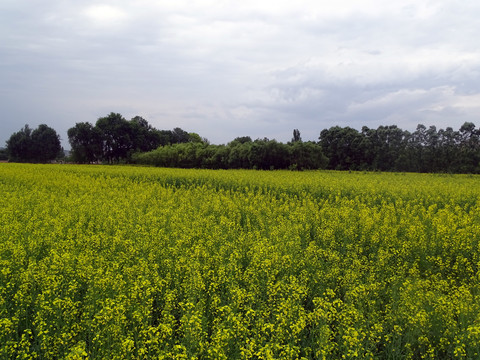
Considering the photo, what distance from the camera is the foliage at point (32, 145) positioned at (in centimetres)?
9838

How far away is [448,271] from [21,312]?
8614mm

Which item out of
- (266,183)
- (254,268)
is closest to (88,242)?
(254,268)

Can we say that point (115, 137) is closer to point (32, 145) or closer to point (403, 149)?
point (32, 145)

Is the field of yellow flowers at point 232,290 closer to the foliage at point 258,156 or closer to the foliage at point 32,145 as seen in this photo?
the foliage at point 258,156

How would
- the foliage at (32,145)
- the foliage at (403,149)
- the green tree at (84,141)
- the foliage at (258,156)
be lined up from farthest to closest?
the foliage at (32,145)
the green tree at (84,141)
the foliage at (403,149)
the foliage at (258,156)

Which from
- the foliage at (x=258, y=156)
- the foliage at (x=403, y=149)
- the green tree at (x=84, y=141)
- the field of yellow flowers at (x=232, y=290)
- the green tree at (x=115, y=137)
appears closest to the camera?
the field of yellow flowers at (x=232, y=290)

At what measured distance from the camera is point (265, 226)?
10.9 m

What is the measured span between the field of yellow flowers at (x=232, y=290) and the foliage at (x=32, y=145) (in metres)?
99.9

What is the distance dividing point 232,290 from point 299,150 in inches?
1731

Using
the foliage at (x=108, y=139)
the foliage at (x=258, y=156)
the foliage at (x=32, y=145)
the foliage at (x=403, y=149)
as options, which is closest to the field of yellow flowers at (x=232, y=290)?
the foliage at (x=258, y=156)

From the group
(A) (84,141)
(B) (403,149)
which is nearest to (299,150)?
(B) (403,149)

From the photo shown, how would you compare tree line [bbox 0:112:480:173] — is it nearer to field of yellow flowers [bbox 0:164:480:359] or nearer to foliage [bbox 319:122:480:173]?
foliage [bbox 319:122:480:173]

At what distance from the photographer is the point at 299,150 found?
47.7 metres

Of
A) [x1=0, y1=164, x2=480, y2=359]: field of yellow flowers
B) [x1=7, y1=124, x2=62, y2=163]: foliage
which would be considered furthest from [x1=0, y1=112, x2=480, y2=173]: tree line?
[x1=0, y1=164, x2=480, y2=359]: field of yellow flowers
